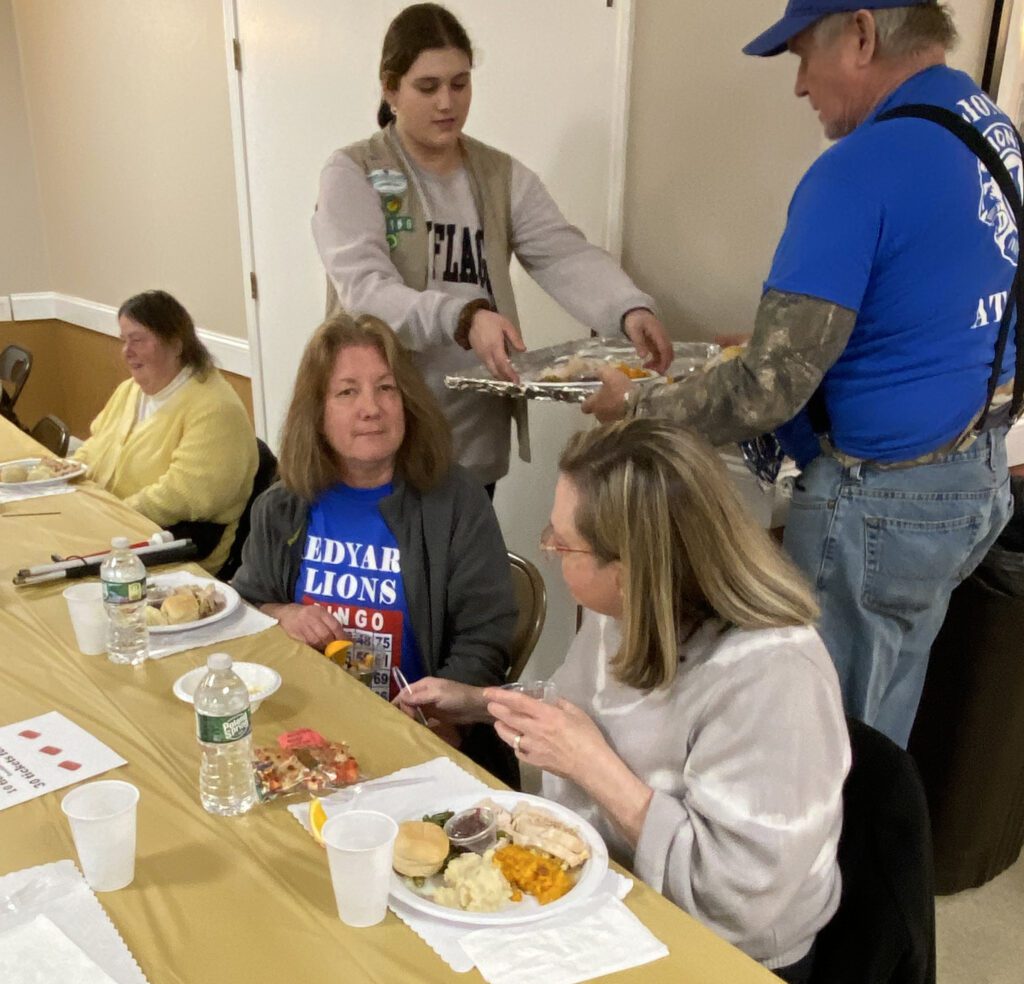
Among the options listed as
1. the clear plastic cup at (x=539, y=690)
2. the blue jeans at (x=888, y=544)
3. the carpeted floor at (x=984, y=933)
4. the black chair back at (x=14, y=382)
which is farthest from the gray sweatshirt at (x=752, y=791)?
the black chair back at (x=14, y=382)

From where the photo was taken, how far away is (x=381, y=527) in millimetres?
1797

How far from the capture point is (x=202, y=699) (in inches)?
44.5

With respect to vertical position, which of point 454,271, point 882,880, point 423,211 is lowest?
point 882,880

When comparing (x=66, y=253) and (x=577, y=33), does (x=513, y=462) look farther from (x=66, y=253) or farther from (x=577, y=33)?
(x=66, y=253)

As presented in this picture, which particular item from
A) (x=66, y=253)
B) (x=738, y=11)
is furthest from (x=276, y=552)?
(x=66, y=253)

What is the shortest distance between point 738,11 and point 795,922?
6.62ft

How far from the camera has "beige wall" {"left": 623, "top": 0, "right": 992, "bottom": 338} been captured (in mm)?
2264

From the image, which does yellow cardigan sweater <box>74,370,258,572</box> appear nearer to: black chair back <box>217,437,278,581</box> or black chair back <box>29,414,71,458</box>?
Result: black chair back <box>217,437,278,581</box>

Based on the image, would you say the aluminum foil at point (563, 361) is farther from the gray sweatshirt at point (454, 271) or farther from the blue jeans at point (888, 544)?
the blue jeans at point (888, 544)

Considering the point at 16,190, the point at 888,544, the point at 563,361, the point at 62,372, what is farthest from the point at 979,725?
the point at 16,190

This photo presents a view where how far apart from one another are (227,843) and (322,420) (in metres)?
0.90

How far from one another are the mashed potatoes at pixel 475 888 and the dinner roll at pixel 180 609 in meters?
0.80

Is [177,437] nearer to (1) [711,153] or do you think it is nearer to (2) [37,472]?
(2) [37,472]

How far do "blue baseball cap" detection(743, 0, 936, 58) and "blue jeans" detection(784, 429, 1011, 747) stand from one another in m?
0.71
